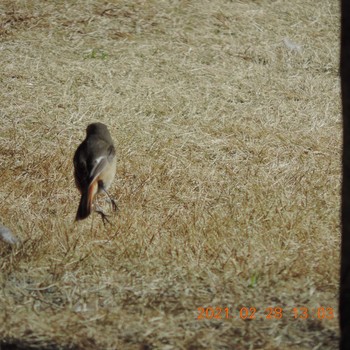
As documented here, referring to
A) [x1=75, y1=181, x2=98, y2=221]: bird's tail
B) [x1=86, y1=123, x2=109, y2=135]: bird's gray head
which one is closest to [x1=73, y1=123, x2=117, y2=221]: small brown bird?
[x1=75, y1=181, x2=98, y2=221]: bird's tail

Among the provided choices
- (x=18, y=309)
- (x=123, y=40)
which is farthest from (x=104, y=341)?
(x=123, y=40)

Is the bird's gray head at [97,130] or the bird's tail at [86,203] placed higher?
the bird's tail at [86,203]

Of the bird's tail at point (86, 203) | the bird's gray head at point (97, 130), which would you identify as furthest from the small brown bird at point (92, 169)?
the bird's gray head at point (97, 130)

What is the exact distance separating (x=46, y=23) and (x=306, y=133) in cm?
435

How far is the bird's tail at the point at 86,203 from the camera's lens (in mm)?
5759

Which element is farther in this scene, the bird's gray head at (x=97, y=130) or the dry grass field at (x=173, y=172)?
the bird's gray head at (x=97, y=130)

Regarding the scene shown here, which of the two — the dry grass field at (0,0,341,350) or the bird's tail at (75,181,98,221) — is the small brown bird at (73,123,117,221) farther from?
the dry grass field at (0,0,341,350)

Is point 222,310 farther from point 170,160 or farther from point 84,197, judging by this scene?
point 170,160

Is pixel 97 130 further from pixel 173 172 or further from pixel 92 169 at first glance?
pixel 92 169

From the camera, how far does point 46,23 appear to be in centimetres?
1127

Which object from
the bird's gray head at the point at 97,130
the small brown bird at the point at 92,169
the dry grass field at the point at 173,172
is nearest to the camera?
the dry grass field at the point at 173,172

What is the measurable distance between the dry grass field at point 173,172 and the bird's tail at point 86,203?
0.10m

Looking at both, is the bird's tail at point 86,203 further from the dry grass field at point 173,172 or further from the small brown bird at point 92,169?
the dry grass field at point 173,172

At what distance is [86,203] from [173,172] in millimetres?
1683
